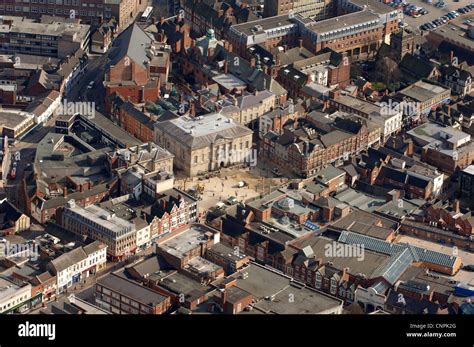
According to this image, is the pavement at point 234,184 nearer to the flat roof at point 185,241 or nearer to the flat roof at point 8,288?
the flat roof at point 185,241

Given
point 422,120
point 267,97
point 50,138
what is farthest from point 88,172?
point 422,120

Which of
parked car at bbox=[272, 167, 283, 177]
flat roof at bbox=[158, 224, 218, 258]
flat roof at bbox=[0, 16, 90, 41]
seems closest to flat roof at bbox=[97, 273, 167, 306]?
flat roof at bbox=[158, 224, 218, 258]

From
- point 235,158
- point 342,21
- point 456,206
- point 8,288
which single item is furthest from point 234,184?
point 342,21

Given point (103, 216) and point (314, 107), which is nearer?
point (103, 216)

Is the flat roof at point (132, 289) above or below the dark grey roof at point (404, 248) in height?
above

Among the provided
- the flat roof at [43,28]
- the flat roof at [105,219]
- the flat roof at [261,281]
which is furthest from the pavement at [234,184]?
the flat roof at [43,28]

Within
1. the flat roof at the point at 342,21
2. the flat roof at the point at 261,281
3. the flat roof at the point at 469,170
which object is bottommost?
the flat roof at the point at 469,170

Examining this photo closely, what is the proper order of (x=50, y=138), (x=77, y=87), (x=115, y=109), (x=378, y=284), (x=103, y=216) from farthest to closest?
(x=77, y=87) → (x=115, y=109) → (x=50, y=138) → (x=103, y=216) → (x=378, y=284)

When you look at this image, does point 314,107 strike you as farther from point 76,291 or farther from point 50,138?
point 76,291
